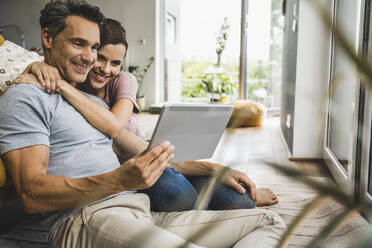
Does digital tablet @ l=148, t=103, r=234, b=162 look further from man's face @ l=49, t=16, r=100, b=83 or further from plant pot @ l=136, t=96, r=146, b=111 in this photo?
plant pot @ l=136, t=96, r=146, b=111

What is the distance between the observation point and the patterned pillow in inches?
76.6

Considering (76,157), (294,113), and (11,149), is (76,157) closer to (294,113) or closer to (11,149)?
(11,149)

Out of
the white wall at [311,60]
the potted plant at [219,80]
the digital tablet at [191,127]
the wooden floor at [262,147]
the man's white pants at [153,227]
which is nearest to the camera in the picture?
the man's white pants at [153,227]

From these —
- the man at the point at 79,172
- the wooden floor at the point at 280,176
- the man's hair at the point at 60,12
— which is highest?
the man's hair at the point at 60,12

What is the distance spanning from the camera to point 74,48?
1186 mm

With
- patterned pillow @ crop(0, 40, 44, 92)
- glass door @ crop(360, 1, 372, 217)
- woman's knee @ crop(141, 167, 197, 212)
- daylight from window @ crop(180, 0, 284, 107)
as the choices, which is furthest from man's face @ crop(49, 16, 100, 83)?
daylight from window @ crop(180, 0, 284, 107)

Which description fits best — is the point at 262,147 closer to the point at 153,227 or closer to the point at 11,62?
the point at 11,62

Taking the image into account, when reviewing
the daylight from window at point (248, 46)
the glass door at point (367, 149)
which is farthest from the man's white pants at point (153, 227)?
the daylight from window at point (248, 46)

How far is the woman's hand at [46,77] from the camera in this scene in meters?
1.06

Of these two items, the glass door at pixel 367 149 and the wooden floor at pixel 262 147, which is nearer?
the glass door at pixel 367 149

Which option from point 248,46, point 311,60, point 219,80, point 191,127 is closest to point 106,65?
point 191,127

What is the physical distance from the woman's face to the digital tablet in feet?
1.58

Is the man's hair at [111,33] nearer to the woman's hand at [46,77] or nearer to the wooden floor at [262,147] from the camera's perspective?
the woman's hand at [46,77]

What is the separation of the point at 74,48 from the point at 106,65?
23 cm
